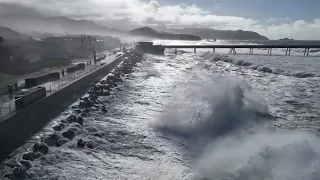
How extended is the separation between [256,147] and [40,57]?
37.9 metres

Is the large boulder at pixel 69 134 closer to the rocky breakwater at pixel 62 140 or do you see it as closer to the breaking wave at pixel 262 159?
the rocky breakwater at pixel 62 140

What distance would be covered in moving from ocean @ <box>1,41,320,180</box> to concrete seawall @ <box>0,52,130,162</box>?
45 cm

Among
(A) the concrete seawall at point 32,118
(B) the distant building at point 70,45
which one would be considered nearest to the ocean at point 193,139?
(A) the concrete seawall at point 32,118

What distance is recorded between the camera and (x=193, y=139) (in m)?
11.9

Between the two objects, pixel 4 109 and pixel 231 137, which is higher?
pixel 4 109

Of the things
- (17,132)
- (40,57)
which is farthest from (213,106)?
(40,57)

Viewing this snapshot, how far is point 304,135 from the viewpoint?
11.8 meters

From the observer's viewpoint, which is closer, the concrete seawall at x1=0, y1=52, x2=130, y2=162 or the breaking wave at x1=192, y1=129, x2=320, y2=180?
the breaking wave at x1=192, y1=129, x2=320, y2=180

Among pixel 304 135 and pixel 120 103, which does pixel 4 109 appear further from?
pixel 304 135

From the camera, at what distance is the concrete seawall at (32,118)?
970 centimetres

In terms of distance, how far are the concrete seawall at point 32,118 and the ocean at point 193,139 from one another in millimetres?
447

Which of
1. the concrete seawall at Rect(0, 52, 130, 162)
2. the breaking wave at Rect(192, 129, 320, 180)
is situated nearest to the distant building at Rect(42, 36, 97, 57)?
the concrete seawall at Rect(0, 52, 130, 162)

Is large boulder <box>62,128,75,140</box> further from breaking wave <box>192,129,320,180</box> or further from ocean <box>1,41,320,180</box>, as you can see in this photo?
breaking wave <box>192,129,320,180</box>

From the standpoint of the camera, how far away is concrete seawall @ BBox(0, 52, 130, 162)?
970 centimetres
